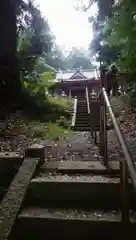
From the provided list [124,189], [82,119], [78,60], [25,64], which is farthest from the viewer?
[78,60]

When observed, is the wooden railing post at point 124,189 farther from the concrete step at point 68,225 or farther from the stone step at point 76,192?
the stone step at point 76,192

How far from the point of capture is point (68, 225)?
7.69ft

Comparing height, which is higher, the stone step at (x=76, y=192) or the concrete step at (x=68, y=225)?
the stone step at (x=76, y=192)

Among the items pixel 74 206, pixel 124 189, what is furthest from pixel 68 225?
pixel 124 189

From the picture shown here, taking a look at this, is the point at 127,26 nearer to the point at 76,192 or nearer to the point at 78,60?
the point at 76,192

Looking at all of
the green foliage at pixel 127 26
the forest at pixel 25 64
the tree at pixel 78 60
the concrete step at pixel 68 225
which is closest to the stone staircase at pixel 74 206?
the concrete step at pixel 68 225

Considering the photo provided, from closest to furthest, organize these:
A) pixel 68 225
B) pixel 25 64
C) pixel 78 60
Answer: pixel 68 225 < pixel 25 64 < pixel 78 60

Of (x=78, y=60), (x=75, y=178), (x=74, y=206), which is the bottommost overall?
(x=74, y=206)

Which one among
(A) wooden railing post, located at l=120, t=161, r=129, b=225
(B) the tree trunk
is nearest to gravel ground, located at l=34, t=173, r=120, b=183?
(A) wooden railing post, located at l=120, t=161, r=129, b=225

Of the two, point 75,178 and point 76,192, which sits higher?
point 75,178

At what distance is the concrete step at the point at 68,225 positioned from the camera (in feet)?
7.48

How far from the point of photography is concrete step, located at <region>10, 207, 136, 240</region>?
7.48 ft

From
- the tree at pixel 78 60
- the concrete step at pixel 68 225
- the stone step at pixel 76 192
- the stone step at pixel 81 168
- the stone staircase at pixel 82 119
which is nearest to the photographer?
the concrete step at pixel 68 225

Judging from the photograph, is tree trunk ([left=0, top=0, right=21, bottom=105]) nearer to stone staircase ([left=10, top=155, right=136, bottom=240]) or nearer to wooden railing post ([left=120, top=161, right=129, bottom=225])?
stone staircase ([left=10, top=155, right=136, bottom=240])
